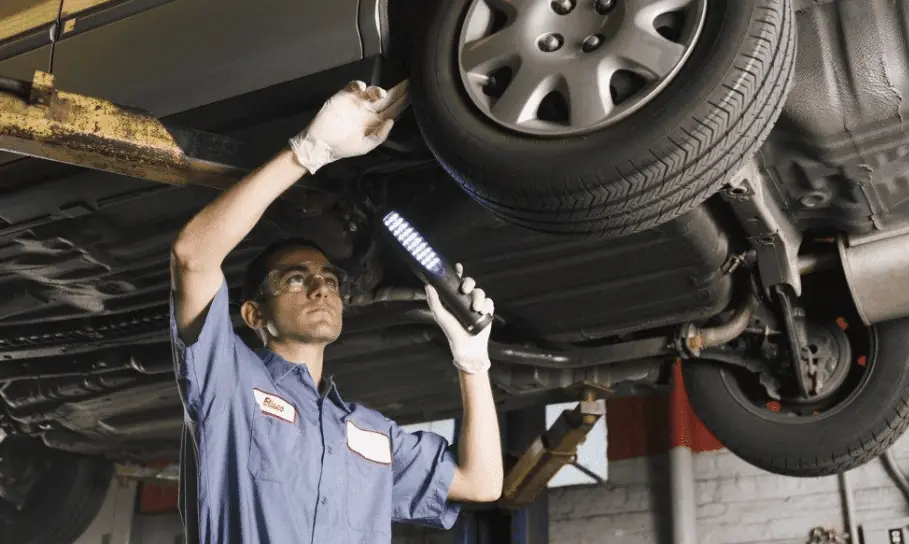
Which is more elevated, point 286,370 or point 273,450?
point 286,370

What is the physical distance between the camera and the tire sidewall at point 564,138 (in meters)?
1.73

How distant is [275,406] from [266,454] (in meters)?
0.11

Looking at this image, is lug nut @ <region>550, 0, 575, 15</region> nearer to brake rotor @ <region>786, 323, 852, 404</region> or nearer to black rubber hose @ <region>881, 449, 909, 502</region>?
brake rotor @ <region>786, 323, 852, 404</region>

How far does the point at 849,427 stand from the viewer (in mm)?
2688

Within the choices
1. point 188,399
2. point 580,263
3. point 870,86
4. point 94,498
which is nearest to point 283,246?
point 188,399

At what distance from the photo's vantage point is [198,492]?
1866 millimetres

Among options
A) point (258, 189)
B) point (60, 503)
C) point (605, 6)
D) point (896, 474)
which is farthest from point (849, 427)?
point (60, 503)

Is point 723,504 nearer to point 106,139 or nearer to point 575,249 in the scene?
point 575,249

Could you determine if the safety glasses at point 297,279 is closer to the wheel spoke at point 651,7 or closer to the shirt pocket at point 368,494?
the shirt pocket at point 368,494

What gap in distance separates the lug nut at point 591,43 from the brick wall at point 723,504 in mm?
3199

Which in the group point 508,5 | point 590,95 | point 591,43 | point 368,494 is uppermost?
point 508,5

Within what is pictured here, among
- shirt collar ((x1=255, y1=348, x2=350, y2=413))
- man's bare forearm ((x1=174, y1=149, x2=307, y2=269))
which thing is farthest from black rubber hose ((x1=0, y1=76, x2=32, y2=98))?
shirt collar ((x1=255, y1=348, x2=350, y2=413))

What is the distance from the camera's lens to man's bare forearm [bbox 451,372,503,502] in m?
2.25

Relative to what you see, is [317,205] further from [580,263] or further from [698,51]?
[698,51]
